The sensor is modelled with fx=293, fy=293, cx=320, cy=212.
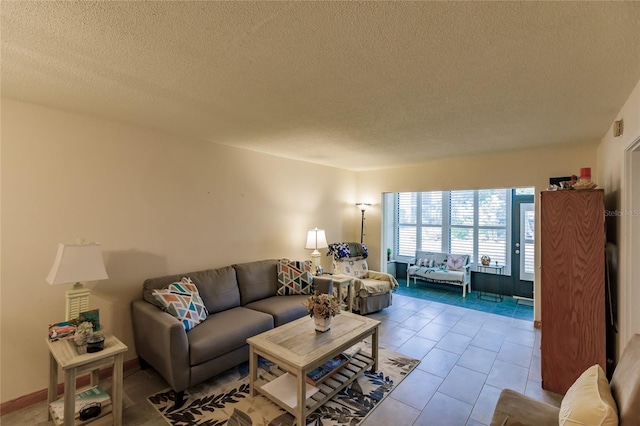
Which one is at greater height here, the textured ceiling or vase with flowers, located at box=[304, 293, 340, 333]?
the textured ceiling

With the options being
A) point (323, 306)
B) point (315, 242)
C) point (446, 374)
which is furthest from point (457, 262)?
point (323, 306)

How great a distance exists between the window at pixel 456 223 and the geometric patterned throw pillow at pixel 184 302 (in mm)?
4935

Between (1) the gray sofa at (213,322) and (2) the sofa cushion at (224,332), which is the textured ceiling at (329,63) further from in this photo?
(2) the sofa cushion at (224,332)

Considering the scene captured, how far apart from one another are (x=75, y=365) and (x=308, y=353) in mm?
1523

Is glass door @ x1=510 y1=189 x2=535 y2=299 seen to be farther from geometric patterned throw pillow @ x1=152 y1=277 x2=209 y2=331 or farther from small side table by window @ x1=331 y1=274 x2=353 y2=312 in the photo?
geometric patterned throw pillow @ x1=152 y1=277 x2=209 y2=331

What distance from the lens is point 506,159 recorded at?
433 cm

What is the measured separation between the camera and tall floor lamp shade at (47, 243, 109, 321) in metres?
2.15

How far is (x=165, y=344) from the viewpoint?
7.69 feet

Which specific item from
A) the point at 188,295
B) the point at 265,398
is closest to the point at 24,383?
the point at 188,295

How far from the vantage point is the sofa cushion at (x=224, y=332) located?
2443mm

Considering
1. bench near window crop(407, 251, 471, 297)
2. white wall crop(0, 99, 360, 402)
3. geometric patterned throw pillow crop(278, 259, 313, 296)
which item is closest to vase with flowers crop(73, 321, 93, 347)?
white wall crop(0, 99, 360, 402)

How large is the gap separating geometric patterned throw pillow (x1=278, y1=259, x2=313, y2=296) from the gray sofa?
107 millimetres

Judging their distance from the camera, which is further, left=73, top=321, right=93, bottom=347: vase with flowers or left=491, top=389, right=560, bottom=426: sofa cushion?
left=73, top=321, right=93, bottom=347: vase with flowers

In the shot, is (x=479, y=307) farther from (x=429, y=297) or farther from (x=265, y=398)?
(x=265, y=398)
